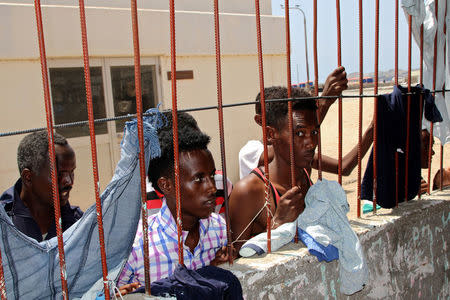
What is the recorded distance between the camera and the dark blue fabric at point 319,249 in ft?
6.18

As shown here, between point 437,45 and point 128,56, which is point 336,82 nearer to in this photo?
point 437,45

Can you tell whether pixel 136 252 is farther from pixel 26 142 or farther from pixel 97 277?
pixel 26 142

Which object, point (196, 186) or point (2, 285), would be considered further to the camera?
point (196, 186)

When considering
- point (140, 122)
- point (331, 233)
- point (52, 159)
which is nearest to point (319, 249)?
point (331, 233)

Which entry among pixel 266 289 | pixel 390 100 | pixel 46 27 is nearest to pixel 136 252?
pixel 266 289

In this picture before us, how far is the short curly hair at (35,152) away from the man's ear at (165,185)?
2.23 feet

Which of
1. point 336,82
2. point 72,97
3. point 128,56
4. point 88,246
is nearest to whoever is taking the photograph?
point 88,246

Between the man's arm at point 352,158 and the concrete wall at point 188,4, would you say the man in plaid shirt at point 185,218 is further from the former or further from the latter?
the concrete wall at point 188,4

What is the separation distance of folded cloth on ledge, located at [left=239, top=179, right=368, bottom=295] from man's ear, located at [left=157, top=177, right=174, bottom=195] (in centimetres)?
43

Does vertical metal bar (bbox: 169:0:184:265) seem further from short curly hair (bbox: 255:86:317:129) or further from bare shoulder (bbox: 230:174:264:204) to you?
short curly hair (bbox: 255:86:317:129)

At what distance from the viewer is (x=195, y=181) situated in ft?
5.66

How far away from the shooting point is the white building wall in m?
4.98

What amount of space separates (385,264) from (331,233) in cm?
56

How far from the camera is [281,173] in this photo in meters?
2.21
